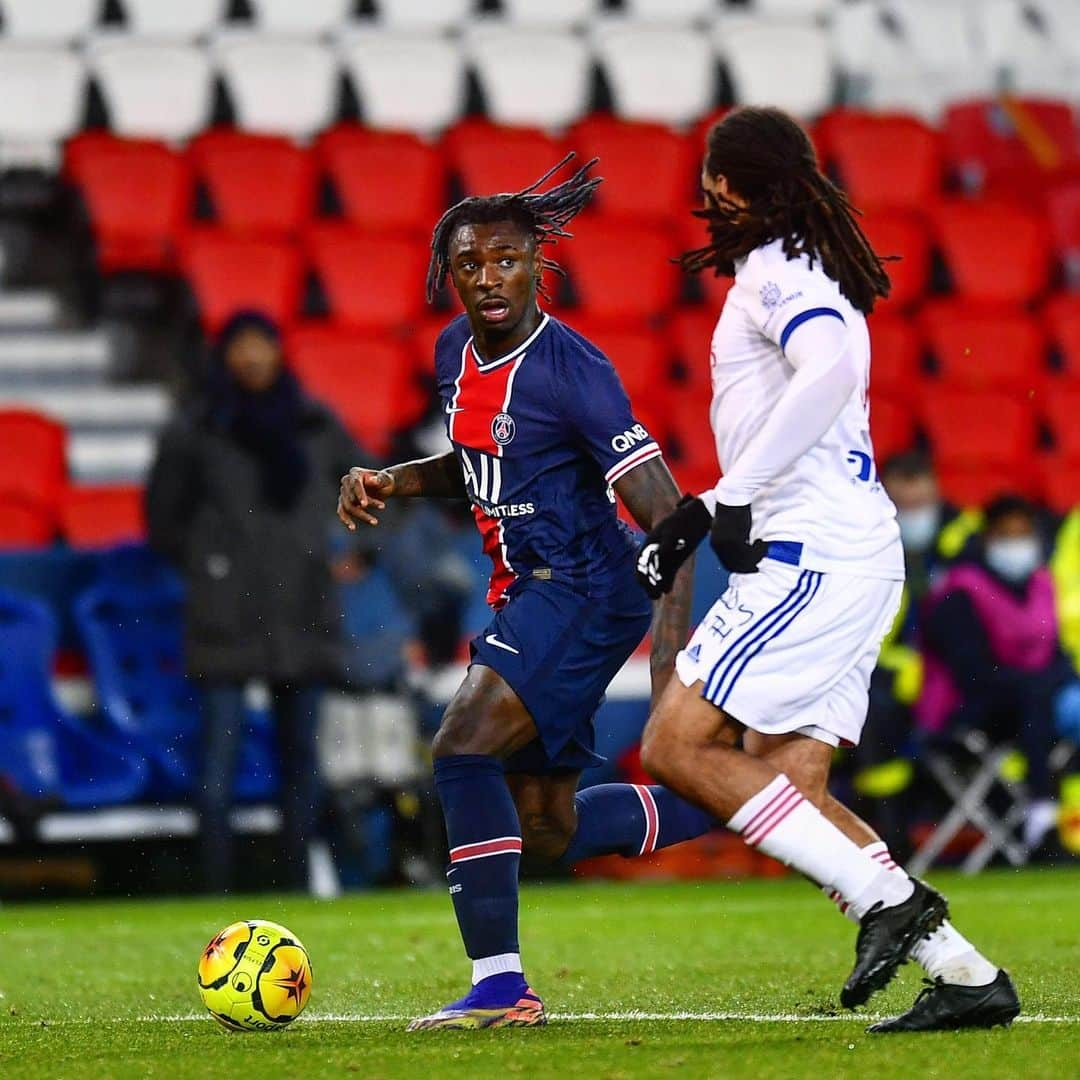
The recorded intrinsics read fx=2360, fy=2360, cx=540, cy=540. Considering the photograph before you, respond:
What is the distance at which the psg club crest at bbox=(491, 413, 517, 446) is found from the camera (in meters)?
5.25

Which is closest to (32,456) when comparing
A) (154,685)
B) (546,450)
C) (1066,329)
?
(154,685)

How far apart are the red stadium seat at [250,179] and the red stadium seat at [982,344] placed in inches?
135

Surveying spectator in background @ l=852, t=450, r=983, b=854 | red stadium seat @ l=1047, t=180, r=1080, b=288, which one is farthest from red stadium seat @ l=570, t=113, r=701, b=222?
spectator in background @ l=852, t=450, r=983, b=854

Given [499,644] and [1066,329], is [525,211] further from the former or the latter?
[1066,329]

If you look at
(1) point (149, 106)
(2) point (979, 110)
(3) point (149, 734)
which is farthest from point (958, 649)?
(1) point (149, 106)

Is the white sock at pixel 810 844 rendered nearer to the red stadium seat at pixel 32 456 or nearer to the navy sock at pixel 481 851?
the navy sock at pixel 481 851

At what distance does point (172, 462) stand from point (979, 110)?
6.25 metres

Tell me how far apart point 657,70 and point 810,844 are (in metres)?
9.55

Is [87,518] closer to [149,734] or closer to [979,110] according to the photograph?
[149,734]

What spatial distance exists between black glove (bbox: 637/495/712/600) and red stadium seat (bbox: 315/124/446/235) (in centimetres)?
791

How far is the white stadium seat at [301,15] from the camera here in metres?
13.3

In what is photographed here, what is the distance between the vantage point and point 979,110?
539 inches

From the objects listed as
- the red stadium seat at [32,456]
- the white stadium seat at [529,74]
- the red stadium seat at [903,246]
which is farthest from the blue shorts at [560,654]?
the white stadium seat at [529,74]

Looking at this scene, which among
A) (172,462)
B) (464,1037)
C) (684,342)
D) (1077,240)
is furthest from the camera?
(1077,240)
